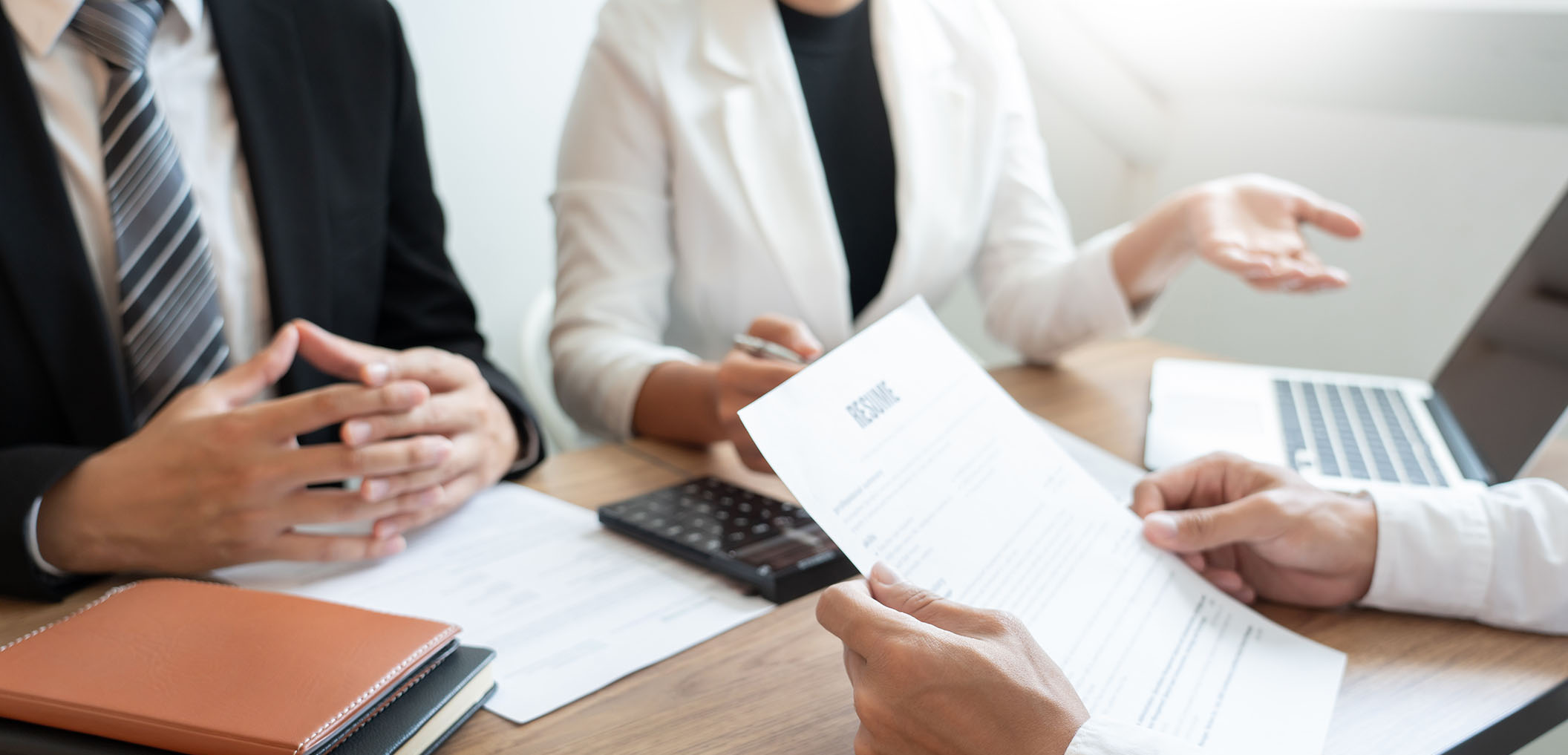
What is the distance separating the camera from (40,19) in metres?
0.83

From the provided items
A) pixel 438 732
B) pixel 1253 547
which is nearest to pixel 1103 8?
pixel 1253 547

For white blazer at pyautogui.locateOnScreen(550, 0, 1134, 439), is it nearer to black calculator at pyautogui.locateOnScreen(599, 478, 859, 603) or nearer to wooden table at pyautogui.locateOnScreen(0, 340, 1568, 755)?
black calculator at pyautogui.locateOnScreen(599, 478, 859, 603)

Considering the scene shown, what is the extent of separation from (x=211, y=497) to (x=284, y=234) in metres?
0.37

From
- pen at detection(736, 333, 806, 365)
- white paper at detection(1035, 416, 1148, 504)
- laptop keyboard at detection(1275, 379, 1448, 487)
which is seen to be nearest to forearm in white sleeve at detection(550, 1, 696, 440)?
pen at detection(736, 333, 806, 365)

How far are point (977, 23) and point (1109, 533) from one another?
924mm

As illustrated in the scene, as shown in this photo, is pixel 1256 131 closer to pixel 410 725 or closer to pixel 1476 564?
pixel 1476 564

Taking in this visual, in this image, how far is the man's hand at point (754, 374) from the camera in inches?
32.3

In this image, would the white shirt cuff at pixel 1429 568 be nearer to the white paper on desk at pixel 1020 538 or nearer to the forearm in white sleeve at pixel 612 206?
the white paper on desk at pixel 1020 538

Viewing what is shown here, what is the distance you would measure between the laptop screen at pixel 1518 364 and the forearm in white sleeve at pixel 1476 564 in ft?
0.72

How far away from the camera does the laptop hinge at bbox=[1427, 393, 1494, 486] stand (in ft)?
2.95

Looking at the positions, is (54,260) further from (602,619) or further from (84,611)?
(602,619)

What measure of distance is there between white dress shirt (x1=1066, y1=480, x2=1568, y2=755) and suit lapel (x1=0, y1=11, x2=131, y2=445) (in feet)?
3.26

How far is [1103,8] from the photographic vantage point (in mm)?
1907

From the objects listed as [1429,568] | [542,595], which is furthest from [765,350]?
[1429,568]
